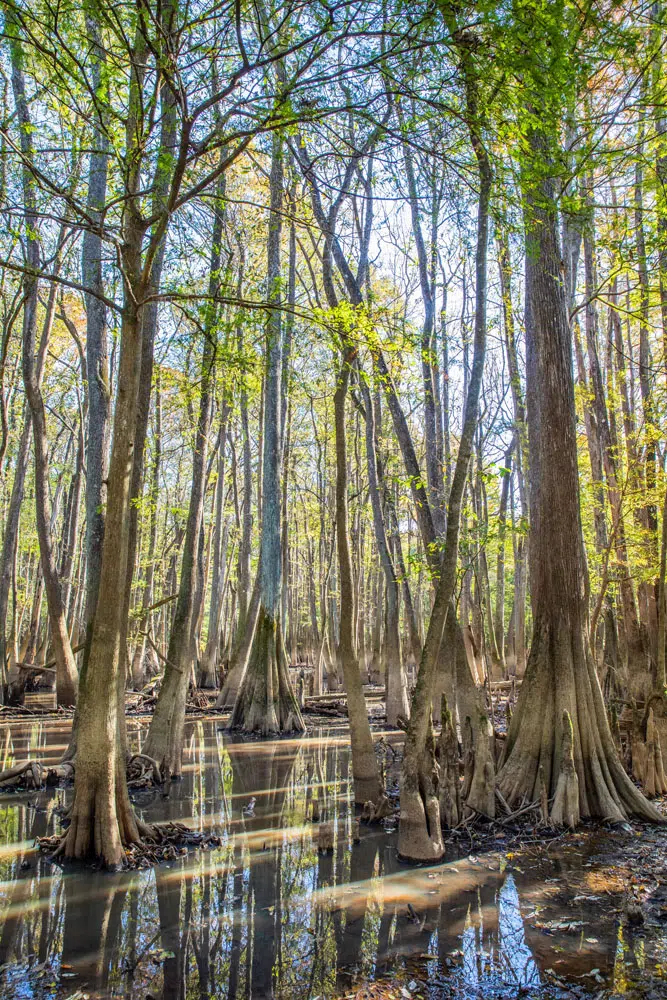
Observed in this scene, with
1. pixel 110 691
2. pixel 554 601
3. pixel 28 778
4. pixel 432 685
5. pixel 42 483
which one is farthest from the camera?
pixel 42 483

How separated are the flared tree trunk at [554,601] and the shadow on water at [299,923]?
102cm

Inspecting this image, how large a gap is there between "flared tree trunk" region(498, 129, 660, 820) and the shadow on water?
1.02 meters

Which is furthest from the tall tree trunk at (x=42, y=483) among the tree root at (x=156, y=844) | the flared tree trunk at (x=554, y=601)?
the flared tree trunk at (x=554, y=601)

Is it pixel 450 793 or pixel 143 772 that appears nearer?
pixel 450 793

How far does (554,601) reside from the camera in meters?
7.13

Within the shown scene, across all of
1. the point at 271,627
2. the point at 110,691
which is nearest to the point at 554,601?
the point at 110,691

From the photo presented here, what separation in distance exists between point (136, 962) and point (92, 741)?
1.96 metres

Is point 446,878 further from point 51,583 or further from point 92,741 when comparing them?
point 51,583

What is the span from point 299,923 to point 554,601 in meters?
4.07

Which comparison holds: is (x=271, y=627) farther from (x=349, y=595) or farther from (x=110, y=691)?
(x=110, y=691)

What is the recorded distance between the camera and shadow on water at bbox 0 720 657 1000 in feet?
12.0

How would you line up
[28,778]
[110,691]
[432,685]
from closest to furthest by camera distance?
[110,691] < [432,685] < [28,778]

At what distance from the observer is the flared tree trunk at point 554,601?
661 centimetres

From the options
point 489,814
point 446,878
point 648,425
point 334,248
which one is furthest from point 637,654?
point 334,248
